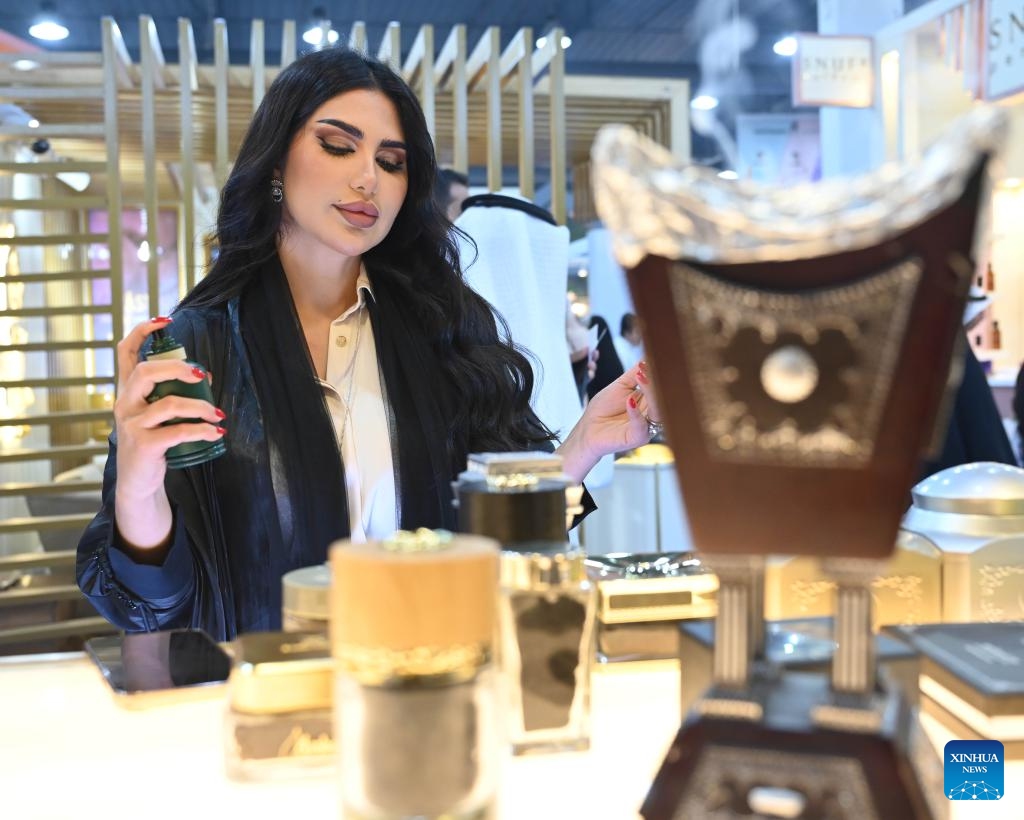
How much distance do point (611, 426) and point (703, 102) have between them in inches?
445

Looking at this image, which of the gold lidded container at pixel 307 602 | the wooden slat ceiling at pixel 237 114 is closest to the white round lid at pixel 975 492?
the gold lidded container at pixel 307 602

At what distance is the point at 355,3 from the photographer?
9.27 meters

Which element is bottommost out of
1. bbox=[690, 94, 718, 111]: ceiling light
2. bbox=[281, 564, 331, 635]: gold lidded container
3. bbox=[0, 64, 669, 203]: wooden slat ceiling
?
bbox=[281, 564, 331, 635]: gold lidded container

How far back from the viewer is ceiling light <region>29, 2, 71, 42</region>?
8.02 m

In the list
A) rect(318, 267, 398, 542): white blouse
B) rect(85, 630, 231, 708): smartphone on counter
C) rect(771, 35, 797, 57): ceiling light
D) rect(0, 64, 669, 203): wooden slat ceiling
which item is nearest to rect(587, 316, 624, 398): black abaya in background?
rect(0, 64, 669, 203): wooden slat ceiling

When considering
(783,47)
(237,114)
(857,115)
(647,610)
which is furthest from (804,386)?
(783,47)

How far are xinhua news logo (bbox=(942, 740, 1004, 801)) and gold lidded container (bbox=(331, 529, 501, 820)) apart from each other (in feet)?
1.24

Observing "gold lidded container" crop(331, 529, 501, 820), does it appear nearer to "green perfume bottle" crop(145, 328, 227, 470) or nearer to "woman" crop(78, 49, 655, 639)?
"green perfume bottle" crop(145, 328, 227, 470)

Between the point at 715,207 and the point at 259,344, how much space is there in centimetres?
126

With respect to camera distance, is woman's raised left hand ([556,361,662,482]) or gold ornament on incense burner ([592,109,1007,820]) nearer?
gold ornament on incense burner ([592,109,1007,820])

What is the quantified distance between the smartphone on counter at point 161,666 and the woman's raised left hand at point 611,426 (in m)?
0.67

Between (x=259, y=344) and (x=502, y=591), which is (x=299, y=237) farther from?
(x=502, y=591)

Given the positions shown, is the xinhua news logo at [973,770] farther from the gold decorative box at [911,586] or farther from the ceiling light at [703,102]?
the ceiling light at [703,102]

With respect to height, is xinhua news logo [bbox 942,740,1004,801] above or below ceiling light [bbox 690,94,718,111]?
below
